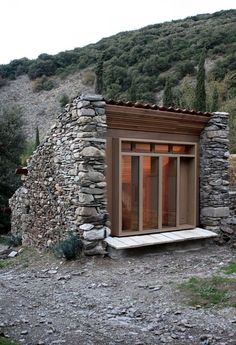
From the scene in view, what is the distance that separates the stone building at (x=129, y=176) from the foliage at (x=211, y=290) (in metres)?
1.93

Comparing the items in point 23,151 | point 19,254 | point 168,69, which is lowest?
point 19,254

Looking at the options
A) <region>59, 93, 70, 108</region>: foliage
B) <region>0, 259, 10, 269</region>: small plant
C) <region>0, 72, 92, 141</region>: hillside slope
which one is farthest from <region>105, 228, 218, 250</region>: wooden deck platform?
<region>59, 93, 70, 108</region>: foliage

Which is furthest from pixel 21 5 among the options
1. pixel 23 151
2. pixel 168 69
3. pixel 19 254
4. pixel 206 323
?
pixel 168 69

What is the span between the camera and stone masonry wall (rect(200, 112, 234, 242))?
9.38m

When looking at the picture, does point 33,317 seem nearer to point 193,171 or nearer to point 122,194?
point 122,194

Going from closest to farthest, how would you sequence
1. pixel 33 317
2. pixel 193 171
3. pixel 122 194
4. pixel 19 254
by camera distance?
pixel 33 317
pixel 122 194
pixel 193 171
pixel 19 254

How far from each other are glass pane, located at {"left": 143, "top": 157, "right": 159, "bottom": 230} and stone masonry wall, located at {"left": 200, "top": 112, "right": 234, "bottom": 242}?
135 cm

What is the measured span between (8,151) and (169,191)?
10321 millimetres

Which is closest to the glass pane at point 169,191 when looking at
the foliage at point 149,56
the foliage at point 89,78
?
the foliage at point 149,56

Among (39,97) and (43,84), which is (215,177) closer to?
(39,97)

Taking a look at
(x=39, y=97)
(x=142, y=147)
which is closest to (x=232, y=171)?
(x=142, y=147)

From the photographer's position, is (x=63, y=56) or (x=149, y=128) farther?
(x=63, y=56)

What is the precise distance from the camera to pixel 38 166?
1003cm

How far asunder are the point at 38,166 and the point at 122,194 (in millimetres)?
2748
